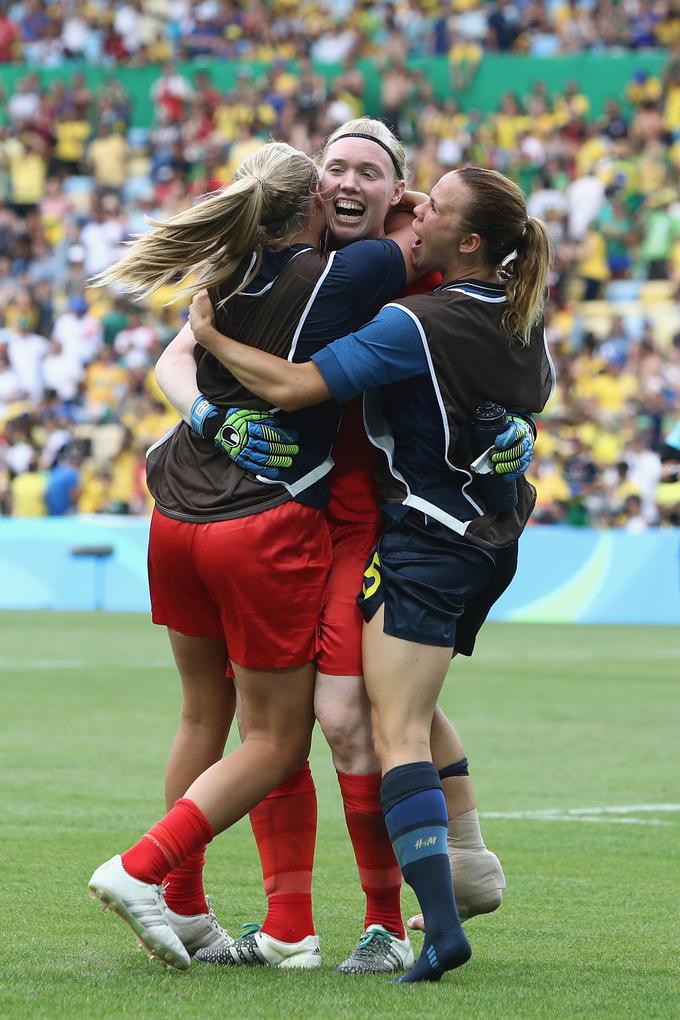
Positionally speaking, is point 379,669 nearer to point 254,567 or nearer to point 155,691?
point 254,567

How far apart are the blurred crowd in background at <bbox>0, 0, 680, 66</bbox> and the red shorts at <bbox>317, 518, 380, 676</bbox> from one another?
2148 cm

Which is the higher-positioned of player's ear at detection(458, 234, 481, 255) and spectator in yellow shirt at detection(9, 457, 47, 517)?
player's ear at detection(458, 234, 481, 255)

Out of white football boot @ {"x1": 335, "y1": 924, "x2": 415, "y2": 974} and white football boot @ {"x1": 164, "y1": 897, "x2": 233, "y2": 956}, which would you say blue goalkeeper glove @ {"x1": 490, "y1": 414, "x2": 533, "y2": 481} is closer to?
white football boot @ {"x1": 335, "y1": 924, "x2": 415, "y2": 974}

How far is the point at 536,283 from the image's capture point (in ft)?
14.8

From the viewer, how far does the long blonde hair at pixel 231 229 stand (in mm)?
4379

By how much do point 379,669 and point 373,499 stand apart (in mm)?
526

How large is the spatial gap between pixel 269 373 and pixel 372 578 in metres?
0.59

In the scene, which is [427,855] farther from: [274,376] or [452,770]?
[274,376]

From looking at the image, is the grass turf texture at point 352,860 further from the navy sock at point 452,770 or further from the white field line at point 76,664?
the navy sock at point 452,770

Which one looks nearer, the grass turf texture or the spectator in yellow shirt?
the grass turf texture

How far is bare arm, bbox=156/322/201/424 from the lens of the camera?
4652mm

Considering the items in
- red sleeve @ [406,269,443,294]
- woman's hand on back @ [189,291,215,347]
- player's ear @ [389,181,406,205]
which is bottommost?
woman's hand on back @ [189,291,215,347]

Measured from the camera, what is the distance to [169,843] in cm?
430

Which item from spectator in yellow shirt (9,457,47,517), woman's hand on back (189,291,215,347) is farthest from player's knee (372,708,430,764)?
spectator in yellow shirt (9,457,47,517)
